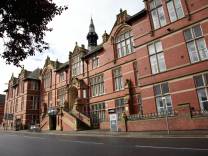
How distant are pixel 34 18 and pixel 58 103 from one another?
33.5 meters

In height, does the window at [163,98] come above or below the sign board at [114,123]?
above

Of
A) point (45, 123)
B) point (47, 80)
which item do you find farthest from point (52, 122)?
point (47, 80)

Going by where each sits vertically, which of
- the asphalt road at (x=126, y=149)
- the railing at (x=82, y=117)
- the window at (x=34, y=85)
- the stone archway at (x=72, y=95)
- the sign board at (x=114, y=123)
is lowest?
the asphalt road at (x=126, y=149)

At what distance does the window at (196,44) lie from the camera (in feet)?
60.5

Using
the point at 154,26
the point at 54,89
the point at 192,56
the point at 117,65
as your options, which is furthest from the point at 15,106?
the point at 192,56

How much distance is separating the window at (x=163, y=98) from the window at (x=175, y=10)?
7.06m

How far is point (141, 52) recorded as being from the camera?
2377 centimetres

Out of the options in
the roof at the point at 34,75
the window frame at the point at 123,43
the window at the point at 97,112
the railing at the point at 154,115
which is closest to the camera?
the railing at the point at 154,115

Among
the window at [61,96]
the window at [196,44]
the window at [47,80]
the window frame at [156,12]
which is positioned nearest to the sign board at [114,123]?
the window at [196,44]

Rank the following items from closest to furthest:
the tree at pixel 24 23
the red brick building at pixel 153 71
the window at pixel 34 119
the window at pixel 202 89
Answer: the tree at pixel 24 23 → the window at pixel 202 89 → the red brick building at pixel 153 71 → the window at pixel 34 119

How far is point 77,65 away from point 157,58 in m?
19.2

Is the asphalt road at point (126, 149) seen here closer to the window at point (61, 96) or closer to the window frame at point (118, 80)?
→ the window frame at point (118, 80)

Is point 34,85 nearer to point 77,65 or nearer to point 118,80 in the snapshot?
point 77,65

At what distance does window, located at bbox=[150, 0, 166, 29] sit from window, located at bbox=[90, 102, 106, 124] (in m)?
14.5
